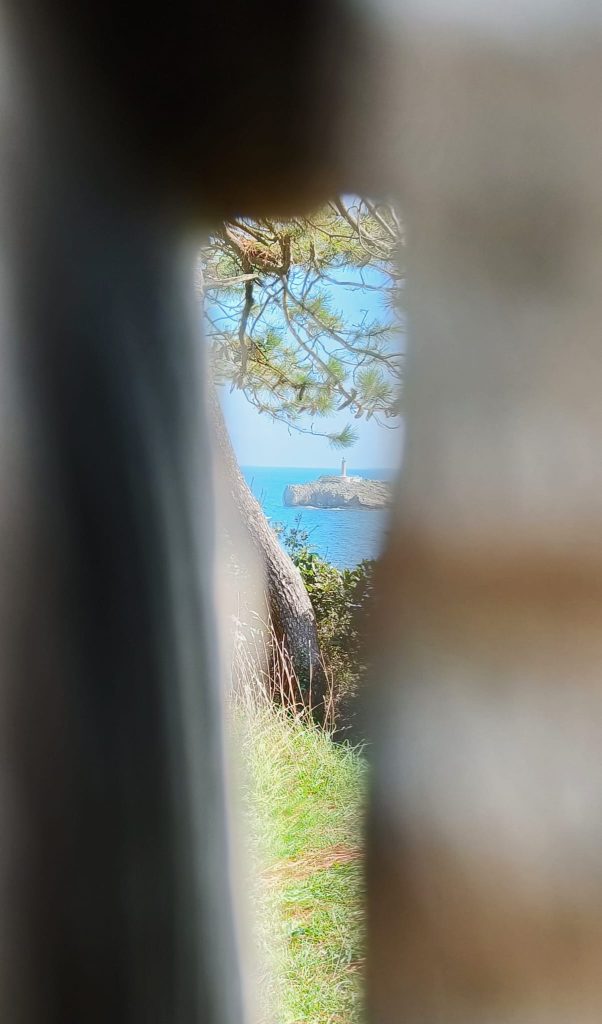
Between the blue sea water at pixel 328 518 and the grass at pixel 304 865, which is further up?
the blue sea water at pixel 328 518

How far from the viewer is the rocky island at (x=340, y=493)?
0.54 meters

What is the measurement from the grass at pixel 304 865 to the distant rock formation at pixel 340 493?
0.17 metres

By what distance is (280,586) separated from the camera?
588 mm

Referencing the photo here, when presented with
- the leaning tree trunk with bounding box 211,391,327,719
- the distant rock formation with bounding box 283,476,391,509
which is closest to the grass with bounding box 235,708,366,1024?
the leaning tree trunk with bounding box 211,391,327,719

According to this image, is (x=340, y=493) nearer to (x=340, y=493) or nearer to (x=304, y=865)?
(x=340, y=493)

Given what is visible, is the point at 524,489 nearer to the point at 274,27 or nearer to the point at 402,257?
the point at 402,257

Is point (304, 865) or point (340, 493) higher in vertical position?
point (340, 493)

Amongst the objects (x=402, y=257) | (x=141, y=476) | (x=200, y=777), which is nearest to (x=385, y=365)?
(x=402, y=257)

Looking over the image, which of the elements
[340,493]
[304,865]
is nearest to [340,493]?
[340,493]

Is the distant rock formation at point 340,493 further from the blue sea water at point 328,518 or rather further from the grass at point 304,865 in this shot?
the grass at point 304,865

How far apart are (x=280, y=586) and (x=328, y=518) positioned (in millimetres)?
72

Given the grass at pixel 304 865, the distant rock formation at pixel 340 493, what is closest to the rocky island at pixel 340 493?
the distant rock formation at pixel 340 493

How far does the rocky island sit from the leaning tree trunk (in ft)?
0.13

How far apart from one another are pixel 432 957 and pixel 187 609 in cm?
31
